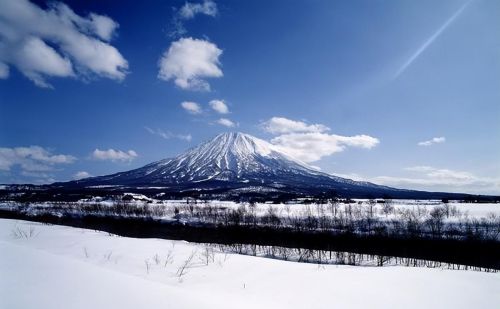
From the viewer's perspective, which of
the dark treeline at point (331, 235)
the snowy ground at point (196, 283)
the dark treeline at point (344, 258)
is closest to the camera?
the snowy ground at point (196, 283)

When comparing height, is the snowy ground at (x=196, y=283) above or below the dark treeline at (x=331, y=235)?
above

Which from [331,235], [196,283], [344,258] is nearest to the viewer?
[196,283]

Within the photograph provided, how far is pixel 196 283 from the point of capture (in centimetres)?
835

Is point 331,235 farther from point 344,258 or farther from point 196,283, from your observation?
point 196,283

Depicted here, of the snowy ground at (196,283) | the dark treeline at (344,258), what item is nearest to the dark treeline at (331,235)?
the dark treeline at (344,258)

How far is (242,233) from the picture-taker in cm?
4834

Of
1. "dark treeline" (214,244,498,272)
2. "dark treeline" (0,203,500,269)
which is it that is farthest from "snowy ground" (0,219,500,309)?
"dark treeline" (0,203,500,269)

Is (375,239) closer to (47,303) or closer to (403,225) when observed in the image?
(403,225)

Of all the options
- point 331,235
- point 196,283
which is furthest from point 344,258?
point 196,283

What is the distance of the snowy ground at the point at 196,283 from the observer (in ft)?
14.9

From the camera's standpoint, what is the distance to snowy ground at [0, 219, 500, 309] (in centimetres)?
455

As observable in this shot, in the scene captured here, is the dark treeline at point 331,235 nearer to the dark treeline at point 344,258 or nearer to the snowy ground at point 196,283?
the dark treeline at point 344,258

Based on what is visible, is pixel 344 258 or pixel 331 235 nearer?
pixel 344 258

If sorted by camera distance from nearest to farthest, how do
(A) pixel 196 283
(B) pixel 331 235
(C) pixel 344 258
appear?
(A) pixel 196 283, (C) pixel 344 258, (B) pixel 331 235
